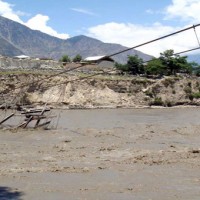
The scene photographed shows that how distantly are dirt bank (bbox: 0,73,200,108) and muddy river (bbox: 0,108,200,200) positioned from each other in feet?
132

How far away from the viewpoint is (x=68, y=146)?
3103 cm

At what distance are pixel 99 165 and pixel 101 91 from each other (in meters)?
59.4

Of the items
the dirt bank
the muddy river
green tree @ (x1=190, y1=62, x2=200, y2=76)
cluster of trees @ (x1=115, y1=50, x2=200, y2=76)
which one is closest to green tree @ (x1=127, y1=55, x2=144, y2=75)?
cluster of trees @ (x1=115, y1=50, x2=200, y2=76)

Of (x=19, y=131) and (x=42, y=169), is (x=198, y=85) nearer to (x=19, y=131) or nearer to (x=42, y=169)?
(x=19, y=131)

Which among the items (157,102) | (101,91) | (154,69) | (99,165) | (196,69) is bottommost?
(99,165)

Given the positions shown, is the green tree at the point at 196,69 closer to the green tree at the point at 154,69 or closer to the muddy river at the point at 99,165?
the green tree at the point at 154,69

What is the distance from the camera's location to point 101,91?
83.4 m

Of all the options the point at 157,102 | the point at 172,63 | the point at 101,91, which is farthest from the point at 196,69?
the point at 101,91

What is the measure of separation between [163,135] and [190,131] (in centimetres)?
445

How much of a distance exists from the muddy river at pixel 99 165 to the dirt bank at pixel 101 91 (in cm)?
4029

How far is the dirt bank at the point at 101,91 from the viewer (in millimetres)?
79688

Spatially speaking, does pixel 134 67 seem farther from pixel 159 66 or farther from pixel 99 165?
pixel 99 165

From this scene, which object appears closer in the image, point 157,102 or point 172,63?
point 157,102

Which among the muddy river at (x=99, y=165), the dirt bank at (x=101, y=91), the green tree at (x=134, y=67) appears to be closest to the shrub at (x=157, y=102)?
the dirt bank at (x=101, y=91)
